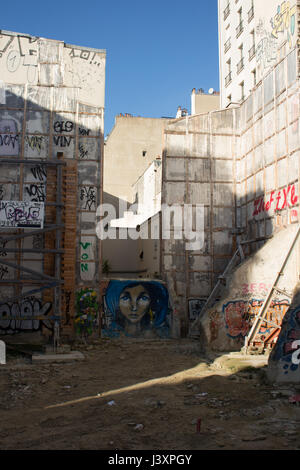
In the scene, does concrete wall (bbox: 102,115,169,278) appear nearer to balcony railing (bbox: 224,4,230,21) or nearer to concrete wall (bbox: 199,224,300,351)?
balcony railing (bbox: 224,4,230,21)

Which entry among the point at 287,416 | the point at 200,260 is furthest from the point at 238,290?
the point at 287,416

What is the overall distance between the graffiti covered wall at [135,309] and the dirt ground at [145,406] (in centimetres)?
407

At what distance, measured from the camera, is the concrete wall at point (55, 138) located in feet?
57.4

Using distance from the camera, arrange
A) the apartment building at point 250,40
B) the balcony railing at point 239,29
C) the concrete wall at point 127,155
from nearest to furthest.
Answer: the apartment building at point 250,40 < the balcony railing at point 239,29 < the concrete wall at point 127,155

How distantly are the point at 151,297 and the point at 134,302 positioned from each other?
2.64 ft

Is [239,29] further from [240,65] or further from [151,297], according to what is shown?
[151,297]

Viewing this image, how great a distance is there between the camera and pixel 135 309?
1867 centimetres

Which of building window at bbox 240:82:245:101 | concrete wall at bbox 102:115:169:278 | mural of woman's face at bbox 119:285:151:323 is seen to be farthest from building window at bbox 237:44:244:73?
mural of woman's face at bbox 119:285:151:323

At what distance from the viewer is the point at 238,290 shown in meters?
16.2

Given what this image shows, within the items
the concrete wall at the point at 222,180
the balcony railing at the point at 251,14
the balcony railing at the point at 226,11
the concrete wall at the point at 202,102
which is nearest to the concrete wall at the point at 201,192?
the concrete wall at the point at 222,180

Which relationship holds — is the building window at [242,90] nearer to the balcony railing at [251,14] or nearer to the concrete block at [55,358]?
the balcony railing at [251,14]

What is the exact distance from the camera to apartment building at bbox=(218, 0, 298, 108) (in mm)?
18672

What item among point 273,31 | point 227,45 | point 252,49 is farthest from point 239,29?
point 273,31

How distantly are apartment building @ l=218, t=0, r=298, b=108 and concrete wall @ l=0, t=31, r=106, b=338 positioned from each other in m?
7.94
